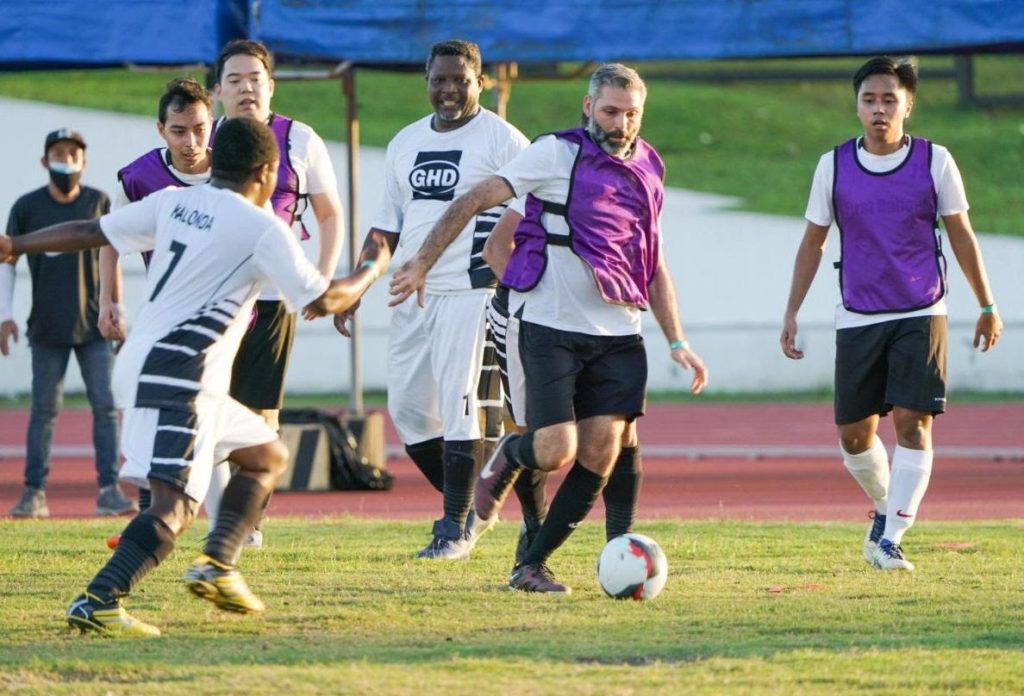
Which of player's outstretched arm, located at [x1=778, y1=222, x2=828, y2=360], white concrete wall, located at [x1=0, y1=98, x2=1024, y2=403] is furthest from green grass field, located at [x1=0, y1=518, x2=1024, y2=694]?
white concrete wall, located at [x1=0, y1=98, x2=1024, y2=403]

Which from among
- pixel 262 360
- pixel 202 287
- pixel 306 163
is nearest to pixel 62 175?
pixel 306 163

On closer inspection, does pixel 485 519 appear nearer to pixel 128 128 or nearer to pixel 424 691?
pixel 424 691

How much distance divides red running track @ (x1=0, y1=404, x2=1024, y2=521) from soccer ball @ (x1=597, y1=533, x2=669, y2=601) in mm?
4140

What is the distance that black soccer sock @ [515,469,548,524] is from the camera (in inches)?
298

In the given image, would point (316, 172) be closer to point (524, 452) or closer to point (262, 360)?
point (262, 360)

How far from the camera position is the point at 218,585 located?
19.3 ft

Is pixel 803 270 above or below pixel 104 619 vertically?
above

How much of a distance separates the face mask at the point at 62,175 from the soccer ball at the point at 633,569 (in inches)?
220

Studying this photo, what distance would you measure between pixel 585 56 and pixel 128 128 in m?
16.5

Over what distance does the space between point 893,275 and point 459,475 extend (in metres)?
2.23

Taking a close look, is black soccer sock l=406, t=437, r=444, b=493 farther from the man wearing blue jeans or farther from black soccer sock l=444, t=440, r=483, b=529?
the man wearing blue jeans

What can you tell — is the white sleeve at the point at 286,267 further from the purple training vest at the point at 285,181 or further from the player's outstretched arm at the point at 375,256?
the purple training vest at the point at 285,181

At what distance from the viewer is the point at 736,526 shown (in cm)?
964

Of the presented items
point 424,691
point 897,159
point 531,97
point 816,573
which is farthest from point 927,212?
point 531,97
